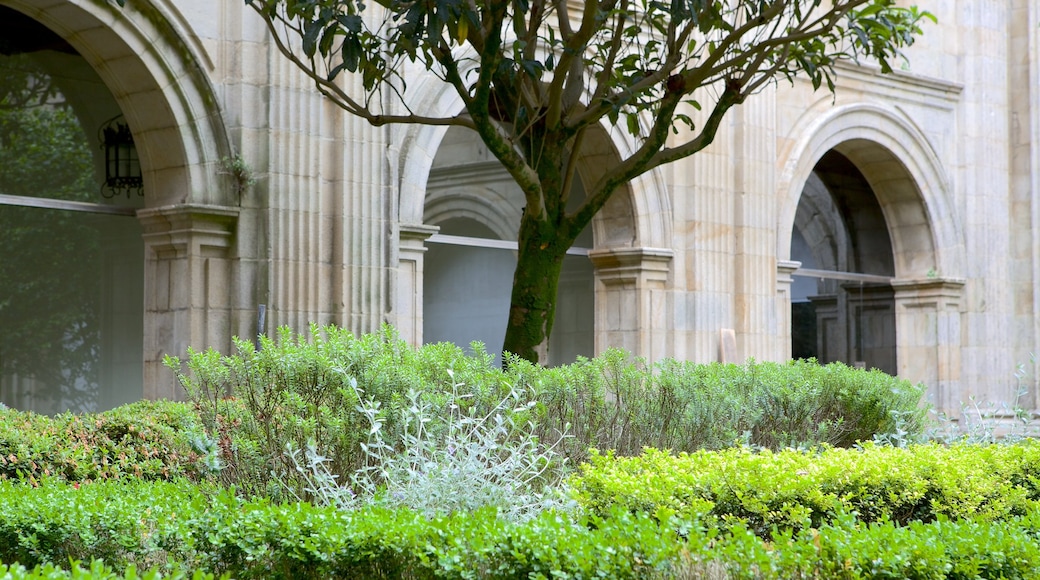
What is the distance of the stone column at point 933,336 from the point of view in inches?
617

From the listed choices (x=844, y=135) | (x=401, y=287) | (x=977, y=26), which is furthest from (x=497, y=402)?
(x=977, y=26)

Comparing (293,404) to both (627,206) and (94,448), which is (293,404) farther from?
(627,206)

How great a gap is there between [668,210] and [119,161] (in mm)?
5264

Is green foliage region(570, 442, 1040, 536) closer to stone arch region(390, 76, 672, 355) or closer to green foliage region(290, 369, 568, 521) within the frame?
green foliage region(290, 369, 568, 521)

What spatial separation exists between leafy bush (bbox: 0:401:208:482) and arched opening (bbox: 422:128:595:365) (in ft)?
17.6

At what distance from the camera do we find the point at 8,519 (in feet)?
14.8

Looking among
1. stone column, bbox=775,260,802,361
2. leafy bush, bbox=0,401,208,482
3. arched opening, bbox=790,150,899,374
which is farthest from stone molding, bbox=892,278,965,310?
leafy bush, bbox=0,401,208,482

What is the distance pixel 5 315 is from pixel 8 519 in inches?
214

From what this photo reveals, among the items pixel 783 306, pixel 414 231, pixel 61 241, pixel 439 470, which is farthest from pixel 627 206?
pixel 439 470

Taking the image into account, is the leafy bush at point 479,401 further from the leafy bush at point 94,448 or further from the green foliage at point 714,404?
the leafy bush at point 94,448

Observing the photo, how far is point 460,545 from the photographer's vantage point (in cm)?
395

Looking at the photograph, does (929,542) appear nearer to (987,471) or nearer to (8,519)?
(987,471)

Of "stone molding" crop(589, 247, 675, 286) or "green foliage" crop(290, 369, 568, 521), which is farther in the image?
"stone molding" crop(589, 247, 675, 286)

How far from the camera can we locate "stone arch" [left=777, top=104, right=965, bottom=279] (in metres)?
15.0
